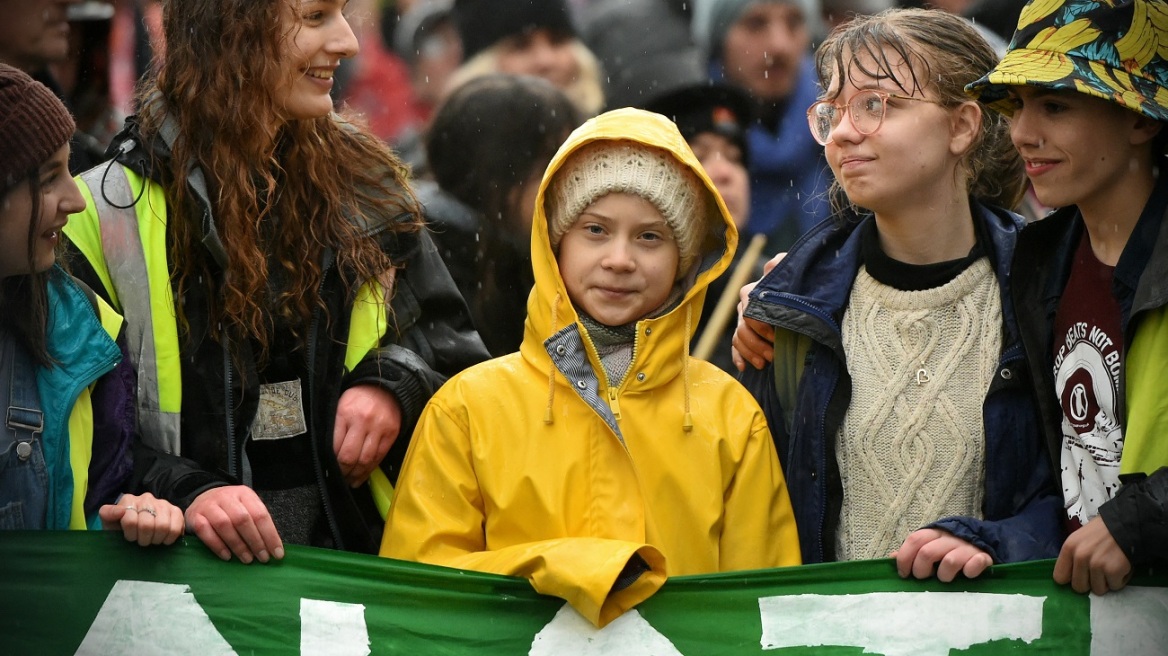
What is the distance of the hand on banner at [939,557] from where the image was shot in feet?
11.0

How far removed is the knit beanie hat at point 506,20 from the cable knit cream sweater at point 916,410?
254 cm

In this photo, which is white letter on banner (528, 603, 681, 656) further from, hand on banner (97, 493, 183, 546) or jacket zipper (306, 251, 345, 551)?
hand on banner (97, 493, 183, 546)

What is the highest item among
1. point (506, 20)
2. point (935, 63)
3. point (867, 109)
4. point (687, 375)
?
point (506, 20)

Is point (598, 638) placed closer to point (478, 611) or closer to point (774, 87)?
point (478, 611)

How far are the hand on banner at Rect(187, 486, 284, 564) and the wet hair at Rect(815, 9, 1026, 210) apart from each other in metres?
1.79

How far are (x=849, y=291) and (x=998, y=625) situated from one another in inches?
37.3

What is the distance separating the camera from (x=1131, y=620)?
3312 millimetres

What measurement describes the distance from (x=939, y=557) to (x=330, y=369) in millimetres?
1562

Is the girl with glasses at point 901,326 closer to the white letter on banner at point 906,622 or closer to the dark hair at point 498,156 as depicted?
the white letter on banner at point 906,622

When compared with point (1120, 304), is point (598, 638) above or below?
below

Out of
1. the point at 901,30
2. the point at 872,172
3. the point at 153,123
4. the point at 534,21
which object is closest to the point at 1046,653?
the point at 872,172

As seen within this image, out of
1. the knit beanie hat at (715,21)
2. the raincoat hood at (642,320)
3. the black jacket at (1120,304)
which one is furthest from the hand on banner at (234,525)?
the knit beanie hat at (715,21)

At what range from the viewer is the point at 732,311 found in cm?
602

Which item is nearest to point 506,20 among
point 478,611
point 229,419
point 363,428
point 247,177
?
point 247,177
